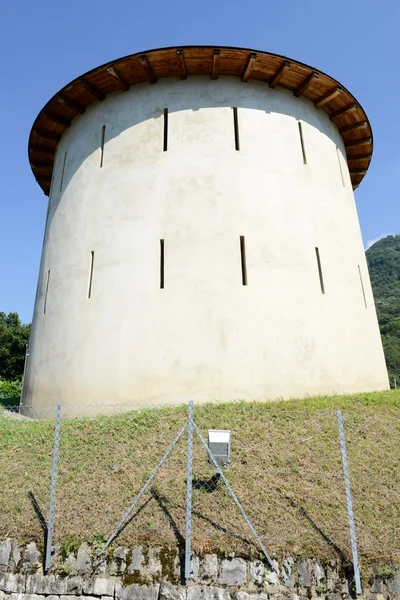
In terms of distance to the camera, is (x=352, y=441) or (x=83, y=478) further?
(x=352, y=441)

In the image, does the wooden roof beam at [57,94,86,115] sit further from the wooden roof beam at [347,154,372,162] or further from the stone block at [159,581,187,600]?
the stone block at [159,581,187,600]

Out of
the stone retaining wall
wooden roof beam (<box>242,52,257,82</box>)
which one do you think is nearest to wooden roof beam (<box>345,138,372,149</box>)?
wooden roof beam (<box>242,52,257,82</box>)

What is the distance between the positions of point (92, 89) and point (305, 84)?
5.65 meters

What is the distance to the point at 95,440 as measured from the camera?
7352 mm

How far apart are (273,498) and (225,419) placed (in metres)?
2.10

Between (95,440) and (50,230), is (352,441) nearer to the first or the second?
(95,440)

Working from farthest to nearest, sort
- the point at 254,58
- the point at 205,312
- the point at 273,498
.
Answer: the point at 254,58 < the point at 205,312 < the point at 273,498

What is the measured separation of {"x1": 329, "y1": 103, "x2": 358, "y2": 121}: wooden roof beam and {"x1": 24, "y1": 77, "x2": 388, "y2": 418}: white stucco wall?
0.94 m

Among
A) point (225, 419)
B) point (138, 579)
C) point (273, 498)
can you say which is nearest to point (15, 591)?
point (138, 579)

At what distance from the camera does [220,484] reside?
19.3 ft

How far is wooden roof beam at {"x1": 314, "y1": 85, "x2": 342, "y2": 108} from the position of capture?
38.8 ft

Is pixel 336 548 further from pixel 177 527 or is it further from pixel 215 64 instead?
pixel 215 64

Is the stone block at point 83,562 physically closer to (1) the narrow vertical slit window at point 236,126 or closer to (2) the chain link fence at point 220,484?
(2) the chain link fence at point 220,484

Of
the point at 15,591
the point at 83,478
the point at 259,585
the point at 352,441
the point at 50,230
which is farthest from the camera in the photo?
the point at 50,230
